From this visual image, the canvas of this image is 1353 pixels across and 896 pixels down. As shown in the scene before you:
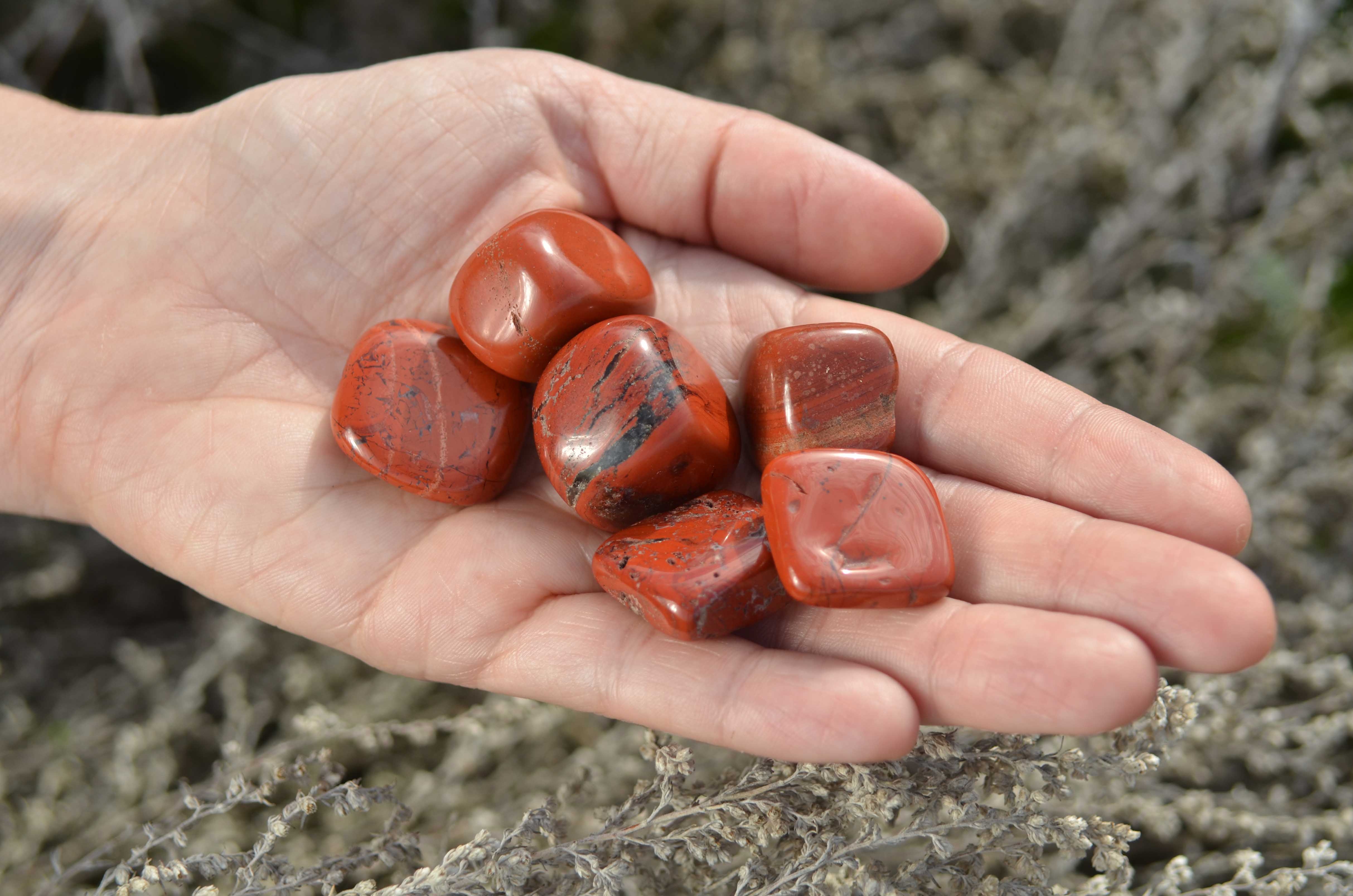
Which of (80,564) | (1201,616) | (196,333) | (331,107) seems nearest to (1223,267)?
(1201,616)

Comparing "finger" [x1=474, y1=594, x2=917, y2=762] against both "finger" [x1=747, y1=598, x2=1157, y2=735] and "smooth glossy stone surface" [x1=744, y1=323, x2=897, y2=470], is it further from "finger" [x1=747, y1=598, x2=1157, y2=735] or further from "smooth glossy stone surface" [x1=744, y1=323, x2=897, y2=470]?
"smooth glossy stone surface" [x1=744, y1=323, x2=897, y2=470]

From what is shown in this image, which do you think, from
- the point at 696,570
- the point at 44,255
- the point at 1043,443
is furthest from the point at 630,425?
the point at 44,255

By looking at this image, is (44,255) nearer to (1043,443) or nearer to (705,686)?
(705,686)

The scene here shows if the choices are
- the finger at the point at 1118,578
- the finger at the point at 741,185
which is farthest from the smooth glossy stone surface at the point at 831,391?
the finger at the point at 741,185

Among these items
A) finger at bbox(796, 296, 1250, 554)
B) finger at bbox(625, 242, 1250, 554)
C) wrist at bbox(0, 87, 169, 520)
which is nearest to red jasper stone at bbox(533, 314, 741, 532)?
finger at bbox(625, 242, 1250, 554)

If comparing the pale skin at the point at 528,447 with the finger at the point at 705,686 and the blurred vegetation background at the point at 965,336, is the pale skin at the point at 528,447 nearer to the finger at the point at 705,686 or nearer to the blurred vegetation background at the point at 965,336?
the finger at the point at 705,686
